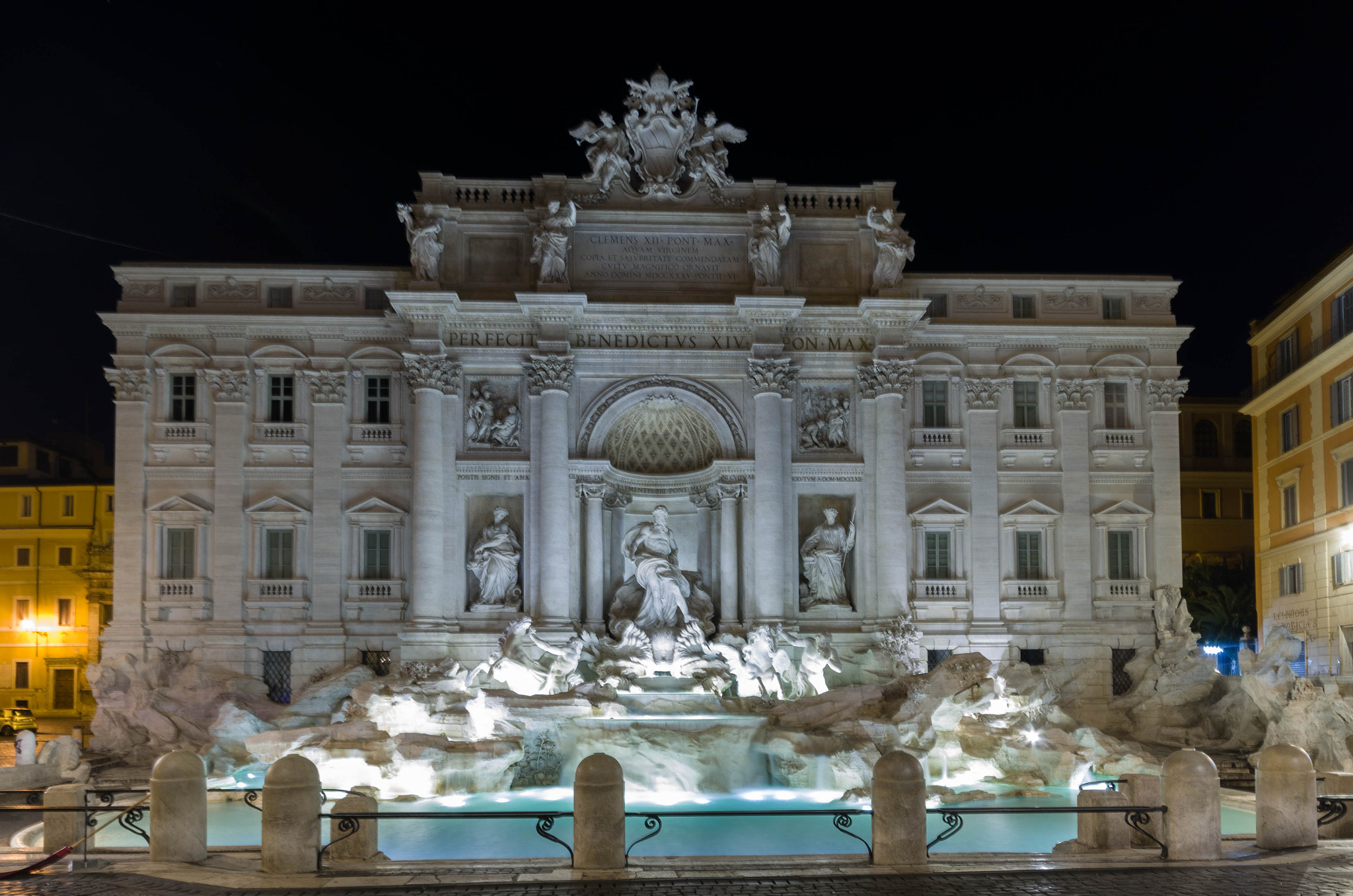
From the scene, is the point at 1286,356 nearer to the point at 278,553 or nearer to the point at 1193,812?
the point at 1193,812

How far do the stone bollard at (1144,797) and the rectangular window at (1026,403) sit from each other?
20613 mm

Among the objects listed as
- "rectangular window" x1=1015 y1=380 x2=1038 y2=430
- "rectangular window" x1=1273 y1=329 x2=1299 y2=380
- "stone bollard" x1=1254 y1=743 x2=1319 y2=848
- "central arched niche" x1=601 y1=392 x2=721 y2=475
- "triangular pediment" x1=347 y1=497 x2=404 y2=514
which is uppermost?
"rectangular window" x1=1273 y1=329 x2=1299 y2=380

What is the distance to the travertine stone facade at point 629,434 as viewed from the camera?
33.7 m

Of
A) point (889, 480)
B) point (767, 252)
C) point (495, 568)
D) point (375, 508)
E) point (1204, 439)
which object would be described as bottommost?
point (495, 568)

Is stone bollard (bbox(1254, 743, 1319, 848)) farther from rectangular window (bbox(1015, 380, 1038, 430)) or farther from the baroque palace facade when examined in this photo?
rectangular window (bbox(1015, 380, 1038, 430))

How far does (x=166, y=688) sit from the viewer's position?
Result: 106ft

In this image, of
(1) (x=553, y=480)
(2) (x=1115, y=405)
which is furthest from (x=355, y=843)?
(2) (x=1115, y=405)

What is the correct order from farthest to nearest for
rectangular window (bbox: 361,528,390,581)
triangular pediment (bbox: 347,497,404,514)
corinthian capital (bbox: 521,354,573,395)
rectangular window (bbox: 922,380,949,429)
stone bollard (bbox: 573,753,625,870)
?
rectangular window (bbox: 922,380,949,429), rectangular window (bbox: 361,528,390,581), triangular pediment (bbox: 347,497,404,514), corinthian capital (bbox: 521,354,573,395), stone bollard (bbox: 573,753,625,870)

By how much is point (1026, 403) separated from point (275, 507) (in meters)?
21.8

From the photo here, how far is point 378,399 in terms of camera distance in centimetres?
3509

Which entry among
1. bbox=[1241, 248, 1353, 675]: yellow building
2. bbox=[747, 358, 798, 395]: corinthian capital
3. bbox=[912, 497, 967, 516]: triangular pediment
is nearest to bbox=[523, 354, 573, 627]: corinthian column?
bbox=[747, 358, 798, 395]: corinthian capital

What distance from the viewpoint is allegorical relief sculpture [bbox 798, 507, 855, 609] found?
112 feet

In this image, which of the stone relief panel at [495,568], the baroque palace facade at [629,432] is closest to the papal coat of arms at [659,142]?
the baroque palace facade at [629,432]

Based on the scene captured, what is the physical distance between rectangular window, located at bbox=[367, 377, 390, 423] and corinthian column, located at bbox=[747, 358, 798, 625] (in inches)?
410
